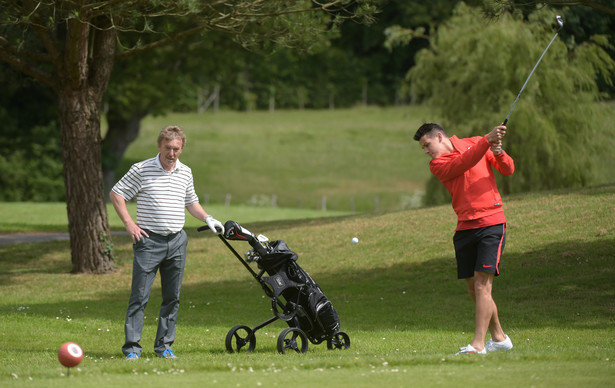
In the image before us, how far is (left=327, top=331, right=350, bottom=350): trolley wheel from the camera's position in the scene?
9.20 meters

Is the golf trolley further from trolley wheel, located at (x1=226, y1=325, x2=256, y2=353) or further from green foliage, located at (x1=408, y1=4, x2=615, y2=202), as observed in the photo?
green foliage, located at (x1=408, y1=4, x2=615, y2=202)

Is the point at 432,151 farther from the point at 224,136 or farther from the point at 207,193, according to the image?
the point at 224,136

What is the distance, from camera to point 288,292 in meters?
8.92

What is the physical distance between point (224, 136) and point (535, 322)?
2650 inches

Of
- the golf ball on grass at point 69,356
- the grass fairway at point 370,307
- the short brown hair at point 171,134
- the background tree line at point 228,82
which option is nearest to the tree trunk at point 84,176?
the grass fairway at point 370,307

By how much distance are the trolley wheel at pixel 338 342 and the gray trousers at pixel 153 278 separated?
166 cm

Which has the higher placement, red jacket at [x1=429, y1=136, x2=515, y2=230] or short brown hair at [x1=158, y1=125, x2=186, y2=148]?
short brown hair at [x1=158, y1=125, x2=186, y2=148]

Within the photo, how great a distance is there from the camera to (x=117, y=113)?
41.3m

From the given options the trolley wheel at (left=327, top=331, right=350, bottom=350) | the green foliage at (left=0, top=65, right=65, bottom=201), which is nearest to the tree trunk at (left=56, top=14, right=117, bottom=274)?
the green foliage at (left=0, top=65, right=65, bottom=201)

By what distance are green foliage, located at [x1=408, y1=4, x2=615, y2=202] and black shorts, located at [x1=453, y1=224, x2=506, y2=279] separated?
21013 millimetres

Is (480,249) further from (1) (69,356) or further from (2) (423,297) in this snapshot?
(2) (423,297)

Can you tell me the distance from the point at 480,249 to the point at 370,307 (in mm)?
6308

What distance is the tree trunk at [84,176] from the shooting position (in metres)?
17.4

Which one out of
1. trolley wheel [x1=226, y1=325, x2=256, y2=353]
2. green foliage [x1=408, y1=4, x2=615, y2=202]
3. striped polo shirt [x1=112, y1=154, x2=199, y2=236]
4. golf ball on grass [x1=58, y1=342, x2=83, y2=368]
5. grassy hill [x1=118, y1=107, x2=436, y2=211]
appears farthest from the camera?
grassy hill [x1=118, y1=107, x2=436, y2=211]
